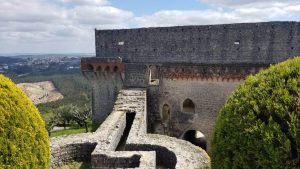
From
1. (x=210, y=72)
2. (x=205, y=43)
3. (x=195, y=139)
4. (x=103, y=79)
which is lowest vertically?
(x=195, y=139)

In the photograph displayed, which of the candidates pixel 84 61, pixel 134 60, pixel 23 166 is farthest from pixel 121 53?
pixel 23 166

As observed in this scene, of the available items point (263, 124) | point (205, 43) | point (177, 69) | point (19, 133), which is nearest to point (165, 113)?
point (177, 69)

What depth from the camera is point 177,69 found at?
18453 mm

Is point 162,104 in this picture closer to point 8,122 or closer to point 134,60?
point 134,60

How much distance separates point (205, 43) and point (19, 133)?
12.7m

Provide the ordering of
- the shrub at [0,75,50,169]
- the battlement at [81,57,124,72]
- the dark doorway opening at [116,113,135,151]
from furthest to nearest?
the battlement at [81,57,124,72]
the dark doorway opening at [116,113,135,151]
the shrub at [0,75,50,169]

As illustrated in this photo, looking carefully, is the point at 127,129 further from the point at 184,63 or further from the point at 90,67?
the point at 90,67

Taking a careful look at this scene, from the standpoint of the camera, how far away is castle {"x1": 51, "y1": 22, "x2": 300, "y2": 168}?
16.6 metres

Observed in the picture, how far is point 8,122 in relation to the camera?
267 inches

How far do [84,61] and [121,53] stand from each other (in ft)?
7.06

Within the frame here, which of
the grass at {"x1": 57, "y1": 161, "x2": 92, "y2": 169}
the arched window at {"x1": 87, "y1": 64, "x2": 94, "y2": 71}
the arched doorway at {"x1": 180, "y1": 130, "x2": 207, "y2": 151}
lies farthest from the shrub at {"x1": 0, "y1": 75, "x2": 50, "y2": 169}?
the arched doorway at {"x1": 180, "y1": 130, "x2": 207, "y2": 151}

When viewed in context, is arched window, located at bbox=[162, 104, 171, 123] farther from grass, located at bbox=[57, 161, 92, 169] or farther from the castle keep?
grass, located at bbox=[57, 161, 92, 169]

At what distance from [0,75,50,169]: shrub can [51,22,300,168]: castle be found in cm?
617

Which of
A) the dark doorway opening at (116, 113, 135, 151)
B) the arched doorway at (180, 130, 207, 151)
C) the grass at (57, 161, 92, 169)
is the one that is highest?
the dark doorway opening at (116, 113, 135, 151)
